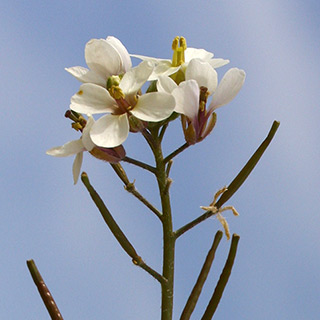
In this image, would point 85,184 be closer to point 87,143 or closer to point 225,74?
point 87,143

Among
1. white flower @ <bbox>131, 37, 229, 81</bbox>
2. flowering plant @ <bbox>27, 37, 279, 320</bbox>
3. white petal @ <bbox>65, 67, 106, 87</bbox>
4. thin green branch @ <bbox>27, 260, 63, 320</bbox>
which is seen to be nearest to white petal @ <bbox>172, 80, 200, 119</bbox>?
flowering plant @ <bbox>27, 37, 279, 320</bbox>

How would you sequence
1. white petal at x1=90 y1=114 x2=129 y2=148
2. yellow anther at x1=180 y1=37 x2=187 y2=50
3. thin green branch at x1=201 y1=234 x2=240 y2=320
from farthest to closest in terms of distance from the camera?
yellow anther at x1=180 y1=37 x2=187 y2=50 < thin green branch at x1=201 y1=234 x2=240 y2=320 < white petal at x1=90 y1=114 x2=129 y2=148

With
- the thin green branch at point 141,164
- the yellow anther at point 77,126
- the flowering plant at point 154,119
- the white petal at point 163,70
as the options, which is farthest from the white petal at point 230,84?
the yellow anther at point 77,126

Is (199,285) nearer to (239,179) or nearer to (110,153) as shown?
(239,179)

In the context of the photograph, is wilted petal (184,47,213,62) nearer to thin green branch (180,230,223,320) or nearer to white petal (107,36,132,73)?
white petal (107,36,132,73)

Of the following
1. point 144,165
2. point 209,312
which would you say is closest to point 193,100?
Result: point 144,165

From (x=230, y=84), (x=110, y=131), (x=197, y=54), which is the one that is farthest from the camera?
(x=197, y=54)

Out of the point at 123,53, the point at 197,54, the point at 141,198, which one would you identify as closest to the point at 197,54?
the point at 197,54
